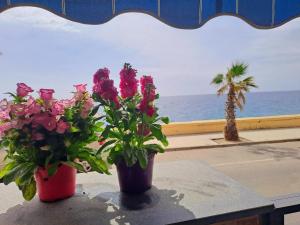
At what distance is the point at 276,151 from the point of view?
5.93m

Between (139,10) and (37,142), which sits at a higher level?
(139,10)

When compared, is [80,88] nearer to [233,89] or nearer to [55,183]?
[55,183]

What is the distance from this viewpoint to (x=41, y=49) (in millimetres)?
2252

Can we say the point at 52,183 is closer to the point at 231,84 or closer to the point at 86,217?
the point at 86,217

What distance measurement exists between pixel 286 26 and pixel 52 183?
176 centimetres

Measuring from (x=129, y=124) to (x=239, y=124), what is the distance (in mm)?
7799

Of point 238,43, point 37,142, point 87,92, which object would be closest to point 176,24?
point 87,92

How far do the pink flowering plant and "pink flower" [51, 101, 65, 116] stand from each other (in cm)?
13

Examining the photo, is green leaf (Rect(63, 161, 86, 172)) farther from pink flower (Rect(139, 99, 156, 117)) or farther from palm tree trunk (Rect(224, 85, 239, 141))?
palm tree trunk (Rect(224, 85, 239, 141))

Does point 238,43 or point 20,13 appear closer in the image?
point 20,13

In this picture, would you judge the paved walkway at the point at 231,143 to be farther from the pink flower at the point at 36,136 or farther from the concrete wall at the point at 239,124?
the pink flower at the point at 36,136

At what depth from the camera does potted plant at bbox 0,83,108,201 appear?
3.23ft

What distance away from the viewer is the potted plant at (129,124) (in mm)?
1086

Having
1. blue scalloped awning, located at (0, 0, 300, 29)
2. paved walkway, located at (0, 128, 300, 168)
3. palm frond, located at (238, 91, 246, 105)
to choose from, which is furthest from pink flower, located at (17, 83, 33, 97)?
palm frond, located at (238, 91, 246, 105)
